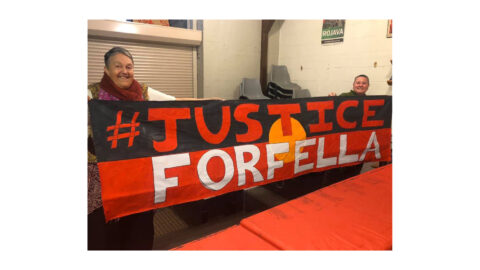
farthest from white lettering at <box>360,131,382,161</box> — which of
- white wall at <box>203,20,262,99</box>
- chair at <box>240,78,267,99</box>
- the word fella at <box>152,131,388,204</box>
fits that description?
white wall at <box>203,20,262,99</box>

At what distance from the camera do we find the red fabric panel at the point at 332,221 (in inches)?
61.1

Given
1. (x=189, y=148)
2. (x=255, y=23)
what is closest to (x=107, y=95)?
(x=189, y=148)

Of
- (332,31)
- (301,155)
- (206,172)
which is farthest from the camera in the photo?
(332,31)

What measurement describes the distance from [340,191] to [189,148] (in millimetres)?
1328

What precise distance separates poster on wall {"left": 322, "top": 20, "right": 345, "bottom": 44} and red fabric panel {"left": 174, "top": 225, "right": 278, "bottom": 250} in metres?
4.56

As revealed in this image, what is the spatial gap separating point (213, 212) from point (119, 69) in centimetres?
177

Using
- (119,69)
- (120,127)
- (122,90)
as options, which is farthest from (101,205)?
(119,69)

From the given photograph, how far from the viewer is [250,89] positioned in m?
5.93

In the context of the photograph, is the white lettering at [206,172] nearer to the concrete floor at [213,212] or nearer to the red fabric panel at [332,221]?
the red fabric panel at [332,221]

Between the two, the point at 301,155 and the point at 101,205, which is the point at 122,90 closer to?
the point at 101,205

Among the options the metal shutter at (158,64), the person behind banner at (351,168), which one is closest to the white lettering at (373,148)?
the person behind banner at (351,168)

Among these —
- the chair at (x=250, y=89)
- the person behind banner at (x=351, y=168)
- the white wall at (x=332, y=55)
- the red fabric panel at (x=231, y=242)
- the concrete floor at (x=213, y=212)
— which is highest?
the white wall at (x=332, y=55)

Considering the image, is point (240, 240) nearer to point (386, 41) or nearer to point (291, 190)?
point (291, 190)

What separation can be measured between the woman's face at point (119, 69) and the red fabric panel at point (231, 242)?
1.28 meters
